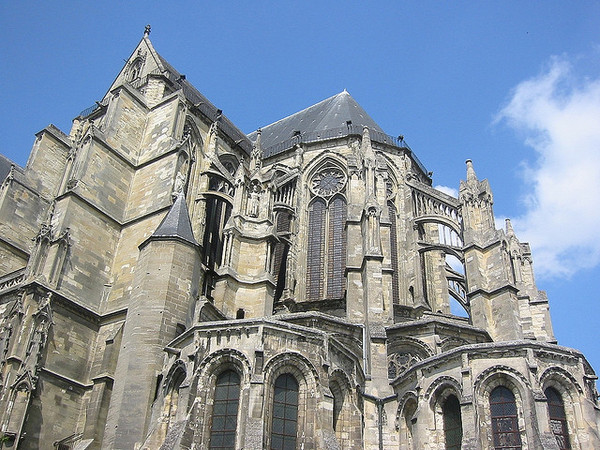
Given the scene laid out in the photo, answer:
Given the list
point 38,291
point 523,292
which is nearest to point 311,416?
point 38,291

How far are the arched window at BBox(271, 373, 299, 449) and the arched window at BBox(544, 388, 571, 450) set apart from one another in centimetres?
539

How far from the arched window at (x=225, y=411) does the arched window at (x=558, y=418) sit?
21.8ft

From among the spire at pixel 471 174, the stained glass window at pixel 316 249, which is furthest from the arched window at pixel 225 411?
the spire at pixel 471 174

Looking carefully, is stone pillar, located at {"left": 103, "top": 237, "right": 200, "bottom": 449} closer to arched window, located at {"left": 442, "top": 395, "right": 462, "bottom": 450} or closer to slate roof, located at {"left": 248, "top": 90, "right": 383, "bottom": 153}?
arched window, located at {"left": 442, "top": 395, "right": 462, "bottom": 450}

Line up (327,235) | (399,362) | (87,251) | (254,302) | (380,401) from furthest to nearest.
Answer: (327,235) → (254,302) → (399,362) → (87,251) → (380,401)

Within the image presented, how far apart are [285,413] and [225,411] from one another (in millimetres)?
1272

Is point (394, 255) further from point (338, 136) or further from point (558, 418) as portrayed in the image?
point (558, 418)

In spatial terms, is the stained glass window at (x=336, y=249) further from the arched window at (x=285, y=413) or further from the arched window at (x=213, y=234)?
the arched window at (x=285, y=413)

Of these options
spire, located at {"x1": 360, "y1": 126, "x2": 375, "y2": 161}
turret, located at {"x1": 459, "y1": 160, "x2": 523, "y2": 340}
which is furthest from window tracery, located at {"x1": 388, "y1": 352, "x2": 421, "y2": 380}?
spire, located at {"x1": 360, "y1": 126, "x2": 375, "y2": 161}

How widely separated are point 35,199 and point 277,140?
12.0 metres

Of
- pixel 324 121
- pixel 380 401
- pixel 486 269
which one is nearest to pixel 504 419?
pixel 380 401

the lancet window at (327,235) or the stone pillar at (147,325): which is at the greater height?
the lancet window at (327,235)

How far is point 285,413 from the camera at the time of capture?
1362 cm

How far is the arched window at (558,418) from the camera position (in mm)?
13344
